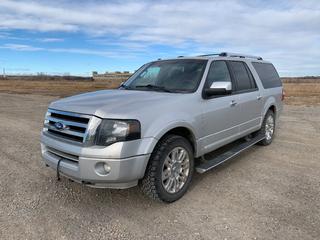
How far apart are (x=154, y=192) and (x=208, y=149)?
1.30 metres

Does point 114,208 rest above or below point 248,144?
below

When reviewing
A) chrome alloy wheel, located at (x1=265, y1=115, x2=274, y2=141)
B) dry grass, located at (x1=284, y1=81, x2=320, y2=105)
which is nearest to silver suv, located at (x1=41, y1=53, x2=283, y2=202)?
chrome alloy wheel, located at (x1=265, y1=115, x2=274, y2=141)

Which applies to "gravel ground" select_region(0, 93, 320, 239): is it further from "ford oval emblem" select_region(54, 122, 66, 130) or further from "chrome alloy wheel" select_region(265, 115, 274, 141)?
"chrome alloy wheel" select_region(265, 115, 274, 141)

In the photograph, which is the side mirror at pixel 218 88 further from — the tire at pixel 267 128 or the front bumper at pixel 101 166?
the tire at pixel 267 128

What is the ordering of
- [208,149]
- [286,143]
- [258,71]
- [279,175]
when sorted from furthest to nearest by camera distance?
1. [286,143]
2. [258,71]
3. [279,175]
4. [208,149]

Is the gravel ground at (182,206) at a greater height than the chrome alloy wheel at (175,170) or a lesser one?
lesser

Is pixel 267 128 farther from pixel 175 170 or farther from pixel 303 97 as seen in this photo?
pixel 303 97

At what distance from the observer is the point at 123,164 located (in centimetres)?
340

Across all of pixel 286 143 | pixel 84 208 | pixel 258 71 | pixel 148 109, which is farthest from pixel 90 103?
pixel 286 143

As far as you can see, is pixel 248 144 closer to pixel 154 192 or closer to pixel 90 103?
pixel 154 192

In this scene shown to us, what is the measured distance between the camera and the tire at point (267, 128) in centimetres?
669

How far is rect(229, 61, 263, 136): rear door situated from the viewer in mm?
5574

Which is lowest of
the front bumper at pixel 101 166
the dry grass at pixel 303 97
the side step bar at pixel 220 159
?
the dry grass at pixel 303 97

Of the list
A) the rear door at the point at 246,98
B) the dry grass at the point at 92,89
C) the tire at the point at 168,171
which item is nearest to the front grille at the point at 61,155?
the tire at the point at 168,171
